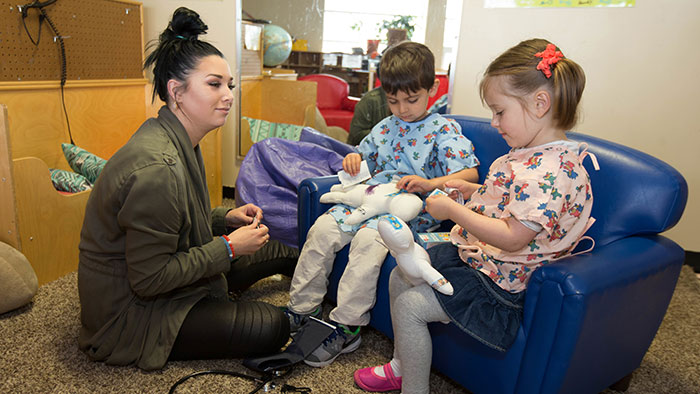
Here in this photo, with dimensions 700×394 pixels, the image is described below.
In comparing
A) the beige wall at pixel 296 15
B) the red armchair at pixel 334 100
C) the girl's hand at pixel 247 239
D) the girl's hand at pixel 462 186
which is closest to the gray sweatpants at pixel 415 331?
the girl's hand at pixel 462 186

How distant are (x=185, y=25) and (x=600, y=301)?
132cm

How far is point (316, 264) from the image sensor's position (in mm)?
1650

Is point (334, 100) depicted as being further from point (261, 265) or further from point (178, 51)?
point (178, 51)

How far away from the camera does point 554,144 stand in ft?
3.82

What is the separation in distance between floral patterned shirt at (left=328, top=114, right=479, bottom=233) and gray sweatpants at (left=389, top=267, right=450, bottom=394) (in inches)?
14.5

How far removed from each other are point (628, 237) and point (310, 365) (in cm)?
101

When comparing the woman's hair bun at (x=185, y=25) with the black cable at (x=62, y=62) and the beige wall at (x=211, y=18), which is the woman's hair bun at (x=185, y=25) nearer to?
the black cable at (x=62, y=62)

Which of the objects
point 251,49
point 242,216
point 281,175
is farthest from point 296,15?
point 242,216

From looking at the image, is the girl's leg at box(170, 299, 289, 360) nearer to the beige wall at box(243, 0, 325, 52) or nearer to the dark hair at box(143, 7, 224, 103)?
the dark hair at box(143, 7, 224, 103)

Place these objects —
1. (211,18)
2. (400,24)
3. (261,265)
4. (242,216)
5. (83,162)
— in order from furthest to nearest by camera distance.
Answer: (211,18) < (400,24) < (83,162) < (261,265) < (242,216)

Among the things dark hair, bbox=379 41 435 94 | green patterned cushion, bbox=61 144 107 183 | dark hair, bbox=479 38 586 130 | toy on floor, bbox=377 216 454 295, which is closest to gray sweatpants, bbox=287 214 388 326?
toy on floor, bbox=377 216 454 295

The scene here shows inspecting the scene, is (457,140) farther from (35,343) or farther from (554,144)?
(35,343)

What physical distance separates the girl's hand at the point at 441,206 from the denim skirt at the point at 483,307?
16cm

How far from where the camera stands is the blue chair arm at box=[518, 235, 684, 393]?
108cm
